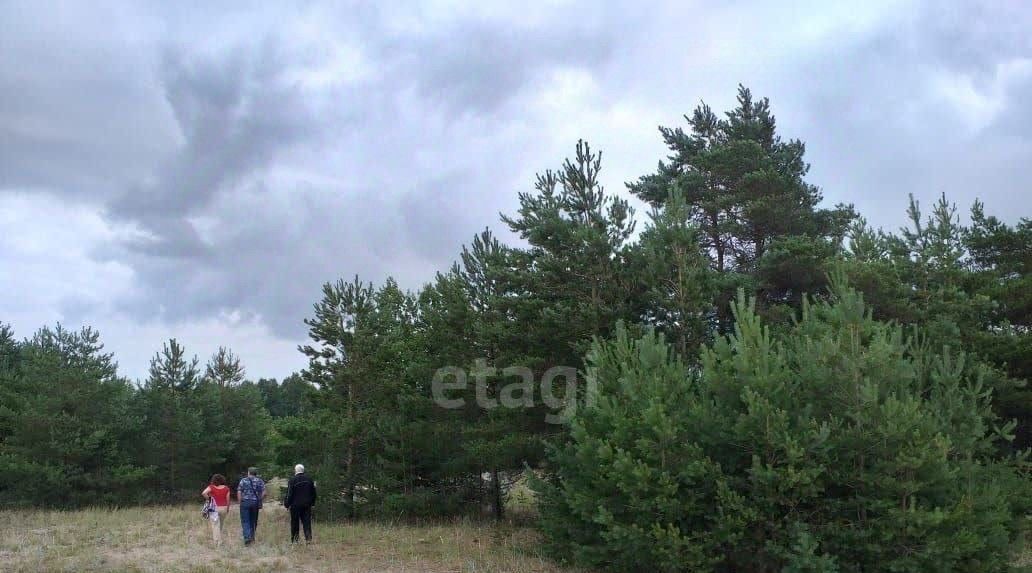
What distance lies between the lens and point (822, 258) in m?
19.2

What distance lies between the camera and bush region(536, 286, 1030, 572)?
1027cm

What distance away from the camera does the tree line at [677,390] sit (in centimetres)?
1071

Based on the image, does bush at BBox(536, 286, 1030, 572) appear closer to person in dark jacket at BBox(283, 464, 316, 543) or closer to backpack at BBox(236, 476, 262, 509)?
person in dark jacket at BBox(283, 464, 316, 543)

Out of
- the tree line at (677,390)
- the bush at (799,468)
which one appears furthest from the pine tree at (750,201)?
the bush at (799,468)

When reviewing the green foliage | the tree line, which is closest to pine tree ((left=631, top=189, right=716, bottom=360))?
the tree line

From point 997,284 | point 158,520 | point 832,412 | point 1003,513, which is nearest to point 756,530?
point 832,412

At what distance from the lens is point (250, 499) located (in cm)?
1596

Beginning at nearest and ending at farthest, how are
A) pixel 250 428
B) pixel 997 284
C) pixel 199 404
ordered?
pixel 997 284, pixel 199 404, pixel 250 428

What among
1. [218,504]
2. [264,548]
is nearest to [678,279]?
[264,548]

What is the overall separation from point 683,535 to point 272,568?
7.76 m

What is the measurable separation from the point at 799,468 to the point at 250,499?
1178 centimetres

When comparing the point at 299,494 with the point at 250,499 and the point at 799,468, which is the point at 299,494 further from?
the point at 799,468

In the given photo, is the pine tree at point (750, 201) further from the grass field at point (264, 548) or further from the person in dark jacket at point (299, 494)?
the person in dark jacket at point (299, 494)

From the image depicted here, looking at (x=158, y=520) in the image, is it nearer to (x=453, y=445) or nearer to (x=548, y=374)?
(x=453, y=445)
